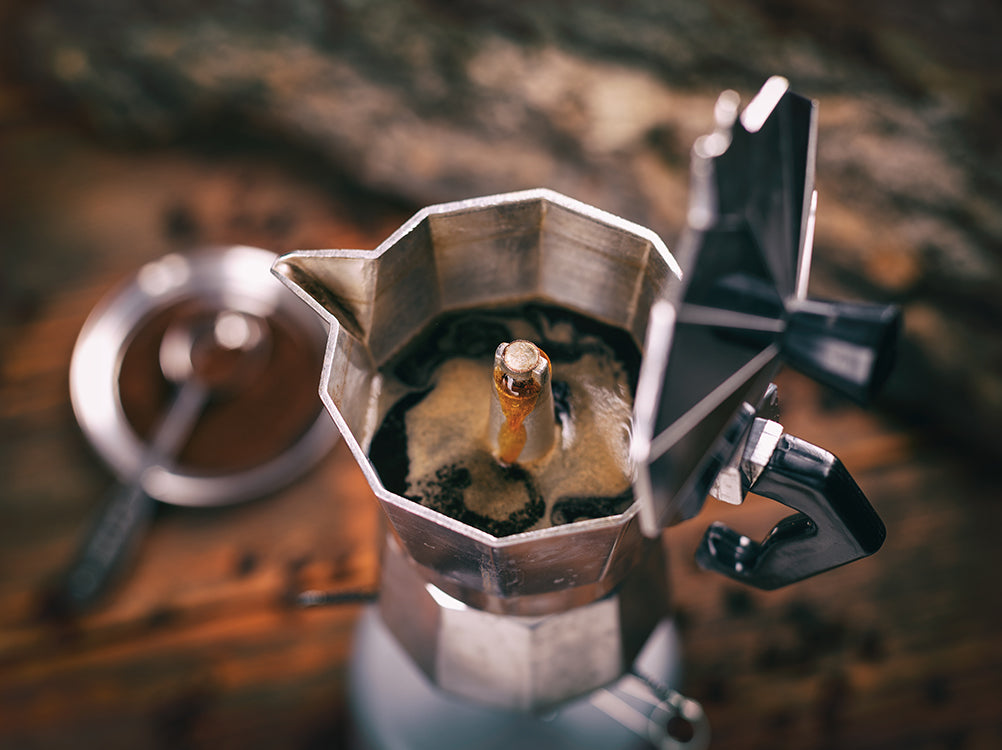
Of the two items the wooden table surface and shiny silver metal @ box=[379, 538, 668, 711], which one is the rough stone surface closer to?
the wooden table surface

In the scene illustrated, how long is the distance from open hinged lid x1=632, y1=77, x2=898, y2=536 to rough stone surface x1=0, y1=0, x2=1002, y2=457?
1.81 feet

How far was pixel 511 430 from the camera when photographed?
1.34 ft

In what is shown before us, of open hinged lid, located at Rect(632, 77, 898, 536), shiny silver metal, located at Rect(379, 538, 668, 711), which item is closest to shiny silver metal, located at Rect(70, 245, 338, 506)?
shiny silver metal, located at Rect(379, 538, 668, 711)

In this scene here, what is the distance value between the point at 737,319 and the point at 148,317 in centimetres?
83

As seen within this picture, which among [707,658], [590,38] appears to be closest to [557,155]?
[590,38]

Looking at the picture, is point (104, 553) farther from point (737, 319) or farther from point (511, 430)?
point (737, 319)

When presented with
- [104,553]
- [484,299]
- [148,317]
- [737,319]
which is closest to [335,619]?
[104,553]

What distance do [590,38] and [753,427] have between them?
66 cm

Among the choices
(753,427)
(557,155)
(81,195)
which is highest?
(753,427)

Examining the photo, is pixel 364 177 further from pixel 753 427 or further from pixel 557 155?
pixel 753 427

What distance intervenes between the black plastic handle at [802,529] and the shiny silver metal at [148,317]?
0.56m

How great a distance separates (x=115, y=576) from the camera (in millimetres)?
925

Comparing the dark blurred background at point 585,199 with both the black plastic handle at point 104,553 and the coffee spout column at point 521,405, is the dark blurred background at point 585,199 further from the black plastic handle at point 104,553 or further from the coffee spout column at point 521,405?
the coffee spout column at point 521,405

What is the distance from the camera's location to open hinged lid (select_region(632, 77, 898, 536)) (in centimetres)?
30
